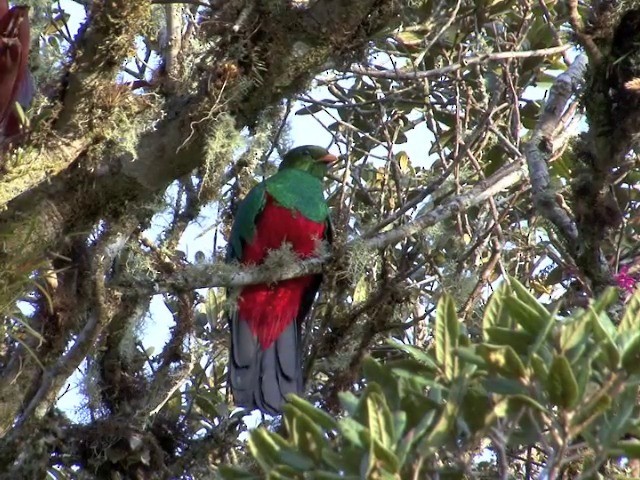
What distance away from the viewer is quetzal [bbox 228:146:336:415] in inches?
173

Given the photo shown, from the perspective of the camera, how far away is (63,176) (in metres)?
2.79

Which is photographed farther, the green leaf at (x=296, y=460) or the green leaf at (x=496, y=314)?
the green leaf at (x=496, y=314)

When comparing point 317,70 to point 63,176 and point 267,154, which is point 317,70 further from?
point 267,154

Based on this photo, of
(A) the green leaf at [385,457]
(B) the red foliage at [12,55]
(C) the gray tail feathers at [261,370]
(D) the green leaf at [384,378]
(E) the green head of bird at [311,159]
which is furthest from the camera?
(E) the green head of bird at [311,159]

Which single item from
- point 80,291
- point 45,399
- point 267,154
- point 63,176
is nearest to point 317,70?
point 63,176

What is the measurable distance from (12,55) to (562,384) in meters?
1.49

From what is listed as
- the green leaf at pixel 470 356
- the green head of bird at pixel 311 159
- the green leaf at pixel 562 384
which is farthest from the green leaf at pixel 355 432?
the green head of bird at pixel 311 159

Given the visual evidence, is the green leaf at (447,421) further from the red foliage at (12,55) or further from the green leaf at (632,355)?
the red foliage at (12,55)

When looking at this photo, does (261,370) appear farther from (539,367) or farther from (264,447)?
(539,367)

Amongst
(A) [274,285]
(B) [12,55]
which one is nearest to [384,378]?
(B) [12,55]

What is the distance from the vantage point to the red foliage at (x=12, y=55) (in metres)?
2.59

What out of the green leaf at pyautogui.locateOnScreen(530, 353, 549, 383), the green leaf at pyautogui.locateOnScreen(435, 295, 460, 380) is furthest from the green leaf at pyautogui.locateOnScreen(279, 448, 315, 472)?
the green leaf at pyautogui.locateOnScreen(530, 353, 549, 383)

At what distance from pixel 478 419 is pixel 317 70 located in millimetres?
1279

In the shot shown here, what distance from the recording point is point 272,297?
462 cm
